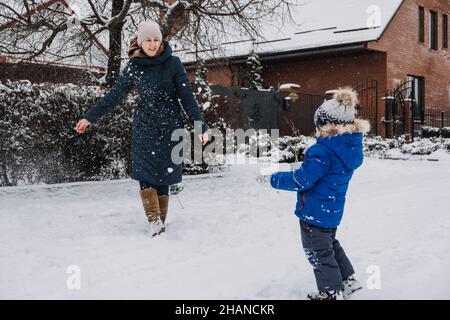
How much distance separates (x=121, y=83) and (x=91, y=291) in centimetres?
205

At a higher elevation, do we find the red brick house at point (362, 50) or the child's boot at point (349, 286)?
the red brick house at point (362, 50)

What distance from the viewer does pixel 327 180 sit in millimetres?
3006

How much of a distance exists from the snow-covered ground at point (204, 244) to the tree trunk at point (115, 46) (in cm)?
300

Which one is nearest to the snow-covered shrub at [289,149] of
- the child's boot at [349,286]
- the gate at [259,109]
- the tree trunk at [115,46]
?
the gate at [259,109]

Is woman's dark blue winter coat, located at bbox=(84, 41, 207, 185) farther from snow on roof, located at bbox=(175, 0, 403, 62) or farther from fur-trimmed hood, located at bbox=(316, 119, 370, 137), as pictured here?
snow on roof, located at bbox=(175, 0, 403, 62)

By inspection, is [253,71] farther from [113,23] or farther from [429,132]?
[113,23]

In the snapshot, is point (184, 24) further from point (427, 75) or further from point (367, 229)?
point (427, 75)

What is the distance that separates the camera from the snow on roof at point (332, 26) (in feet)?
59.1

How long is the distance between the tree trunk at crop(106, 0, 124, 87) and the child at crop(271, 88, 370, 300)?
6.80 meters

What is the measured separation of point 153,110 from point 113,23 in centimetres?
536

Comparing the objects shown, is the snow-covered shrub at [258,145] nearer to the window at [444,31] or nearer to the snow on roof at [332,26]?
the snow on roof at [332,26]

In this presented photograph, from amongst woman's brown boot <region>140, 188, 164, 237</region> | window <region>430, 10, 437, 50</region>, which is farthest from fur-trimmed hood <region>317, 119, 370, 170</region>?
window <region>430, 10, 437, 50</region>

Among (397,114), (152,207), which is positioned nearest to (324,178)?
(152,207)
